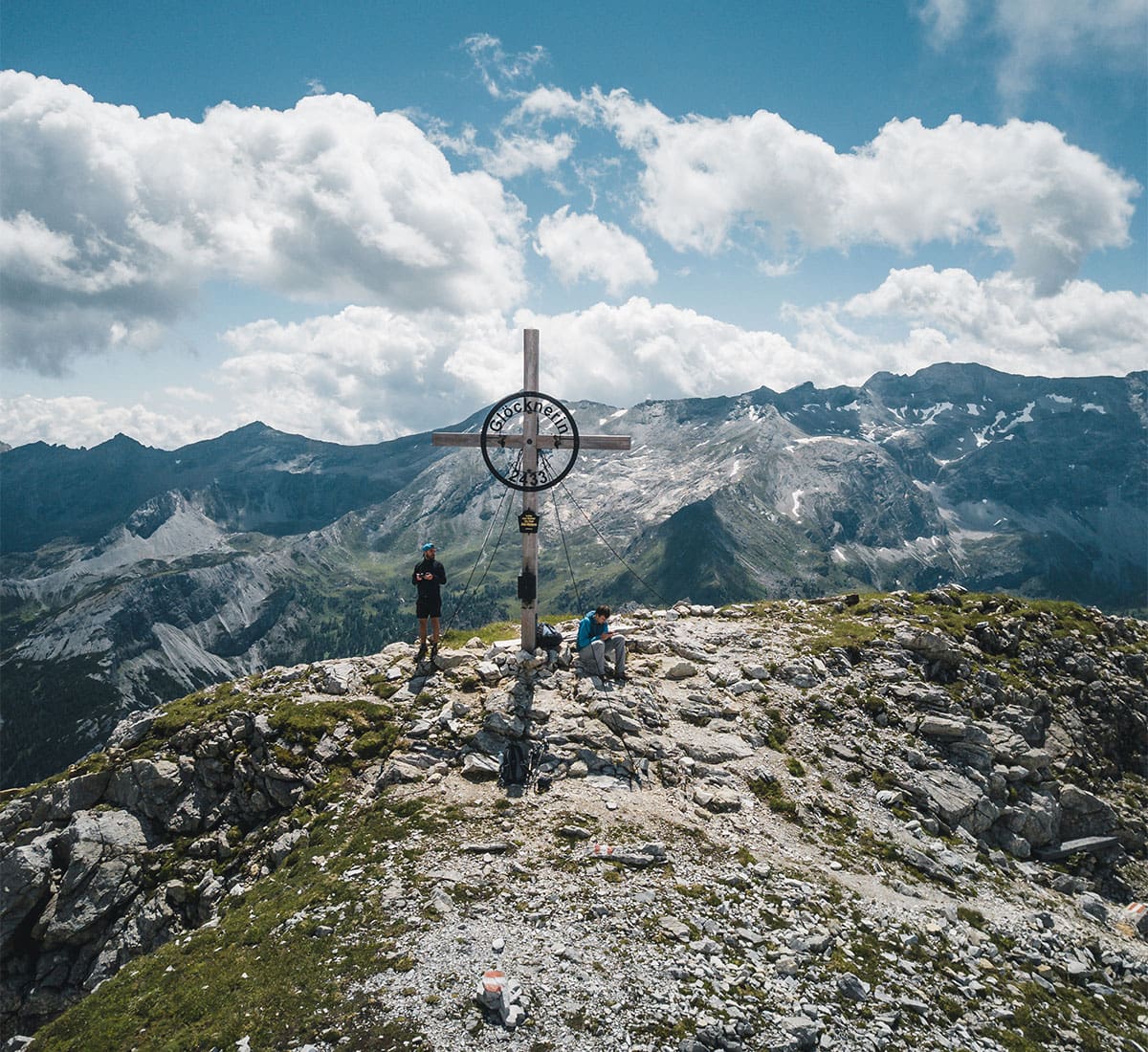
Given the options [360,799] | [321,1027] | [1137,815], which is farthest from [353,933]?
[1137,815]

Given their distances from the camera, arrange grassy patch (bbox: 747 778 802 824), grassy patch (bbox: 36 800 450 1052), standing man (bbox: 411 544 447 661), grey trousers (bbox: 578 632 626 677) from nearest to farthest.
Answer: grassy patch (bbox: 36 800 450 1052) < grassy patch (bbox: 747 778 802 824) < grey trousers (bbox: 578 632 626 677) < standing man (bbox: 411 544 447 661)

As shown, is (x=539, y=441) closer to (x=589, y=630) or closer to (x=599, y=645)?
(x=589, y=630)

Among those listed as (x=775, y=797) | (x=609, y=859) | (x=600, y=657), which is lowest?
(x=775, y=797)

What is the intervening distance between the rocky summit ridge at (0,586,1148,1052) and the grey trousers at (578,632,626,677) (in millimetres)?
Answer: 792

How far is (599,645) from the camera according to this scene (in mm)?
23734

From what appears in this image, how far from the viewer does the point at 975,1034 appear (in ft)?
39.7

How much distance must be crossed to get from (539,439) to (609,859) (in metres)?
14.6

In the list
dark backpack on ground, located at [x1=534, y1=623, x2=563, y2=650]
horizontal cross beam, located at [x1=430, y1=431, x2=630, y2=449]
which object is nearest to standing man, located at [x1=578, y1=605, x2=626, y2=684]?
dark backpack on ground, located at [x1=534, y1=623, x2=563, y2=650]

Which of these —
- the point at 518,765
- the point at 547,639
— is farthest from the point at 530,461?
the point at 518,765

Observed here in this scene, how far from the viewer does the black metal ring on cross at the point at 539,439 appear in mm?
24078

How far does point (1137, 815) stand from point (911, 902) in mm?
16024

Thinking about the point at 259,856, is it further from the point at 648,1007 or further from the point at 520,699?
the point at 648,1007

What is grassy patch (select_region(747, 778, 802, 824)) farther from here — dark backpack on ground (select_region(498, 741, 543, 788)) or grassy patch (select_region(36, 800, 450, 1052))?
grassy patch (select_region(36, 800, 450, 1052))

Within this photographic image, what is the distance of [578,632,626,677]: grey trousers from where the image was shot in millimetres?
23719
